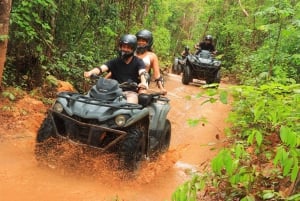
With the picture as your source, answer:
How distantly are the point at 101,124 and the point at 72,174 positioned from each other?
698mm

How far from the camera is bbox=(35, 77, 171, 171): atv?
16.1 ft

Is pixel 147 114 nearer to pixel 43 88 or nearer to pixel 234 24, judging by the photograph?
pixel 43 88

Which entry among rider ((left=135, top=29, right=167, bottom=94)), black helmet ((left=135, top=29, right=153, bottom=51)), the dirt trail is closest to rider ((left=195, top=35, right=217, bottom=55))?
rider ((left=135, top=29, right=167, bottom=94))

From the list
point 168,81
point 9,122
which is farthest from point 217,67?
point 9,122

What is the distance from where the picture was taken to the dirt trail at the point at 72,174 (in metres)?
4.58

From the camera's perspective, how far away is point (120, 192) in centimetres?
484

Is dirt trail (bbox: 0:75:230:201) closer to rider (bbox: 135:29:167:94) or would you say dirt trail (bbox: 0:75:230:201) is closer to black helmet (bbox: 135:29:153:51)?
rider (bbox: 135:29:167:94)

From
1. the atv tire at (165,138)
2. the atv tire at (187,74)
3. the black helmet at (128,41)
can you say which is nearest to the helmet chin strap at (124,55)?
the black helmet at (128,41)

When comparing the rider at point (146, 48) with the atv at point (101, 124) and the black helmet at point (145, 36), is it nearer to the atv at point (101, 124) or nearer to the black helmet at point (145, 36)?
the black helmet at point (145, 36)

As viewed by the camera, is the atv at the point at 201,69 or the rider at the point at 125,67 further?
the atv at the point at 201,69

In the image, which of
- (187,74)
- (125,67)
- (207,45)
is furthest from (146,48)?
(207,45)

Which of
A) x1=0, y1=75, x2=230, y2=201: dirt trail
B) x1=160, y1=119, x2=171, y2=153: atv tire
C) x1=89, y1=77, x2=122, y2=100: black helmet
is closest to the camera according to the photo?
x1=0, y1=75, x2=230, y2=201: dirt trail

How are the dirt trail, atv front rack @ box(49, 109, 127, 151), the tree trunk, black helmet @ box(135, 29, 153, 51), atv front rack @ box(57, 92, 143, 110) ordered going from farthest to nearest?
1. black helmet @ box(135, 29, 153, 51)
2. the tree trunk
3. atv front rack @ box(57, 92, 143, 110)
4. atv front rack @ box(49, 109, 127, 151)
5. the dirt trail

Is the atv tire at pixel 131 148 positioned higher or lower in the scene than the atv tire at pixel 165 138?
higher
